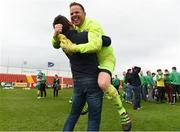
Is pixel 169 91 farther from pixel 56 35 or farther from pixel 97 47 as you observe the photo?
pixel 97 47

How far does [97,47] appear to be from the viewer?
6.08 meters

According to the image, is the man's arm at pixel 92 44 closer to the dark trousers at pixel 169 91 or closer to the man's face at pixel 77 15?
the man's face at pixel 77 15

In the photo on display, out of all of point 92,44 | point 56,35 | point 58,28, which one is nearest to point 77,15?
point 58,28

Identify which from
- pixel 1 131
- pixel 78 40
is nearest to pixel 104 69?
pixel 78 40

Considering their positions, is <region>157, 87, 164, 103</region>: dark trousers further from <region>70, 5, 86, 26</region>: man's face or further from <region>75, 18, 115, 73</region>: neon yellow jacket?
<region>70, 5, 86, 26</region>: man's face

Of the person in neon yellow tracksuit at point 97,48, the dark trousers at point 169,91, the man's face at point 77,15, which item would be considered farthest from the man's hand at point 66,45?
the dark trousers at point 169,91

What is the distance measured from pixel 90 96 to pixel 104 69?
0.45 meters

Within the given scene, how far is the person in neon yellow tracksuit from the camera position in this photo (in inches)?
240

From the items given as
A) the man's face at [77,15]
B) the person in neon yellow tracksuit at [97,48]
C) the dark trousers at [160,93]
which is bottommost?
the dark trousers at [160,93]

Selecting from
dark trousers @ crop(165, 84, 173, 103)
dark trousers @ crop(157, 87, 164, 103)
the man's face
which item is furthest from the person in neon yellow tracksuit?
dark trousers @ crop(165, 84, 173, 103)

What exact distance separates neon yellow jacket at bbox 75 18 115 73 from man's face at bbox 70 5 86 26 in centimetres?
8

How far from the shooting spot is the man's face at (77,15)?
636 centimetres

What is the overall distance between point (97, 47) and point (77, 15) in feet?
2.08

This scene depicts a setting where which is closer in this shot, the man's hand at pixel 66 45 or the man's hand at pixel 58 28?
the man's hand at pixel 66 45
